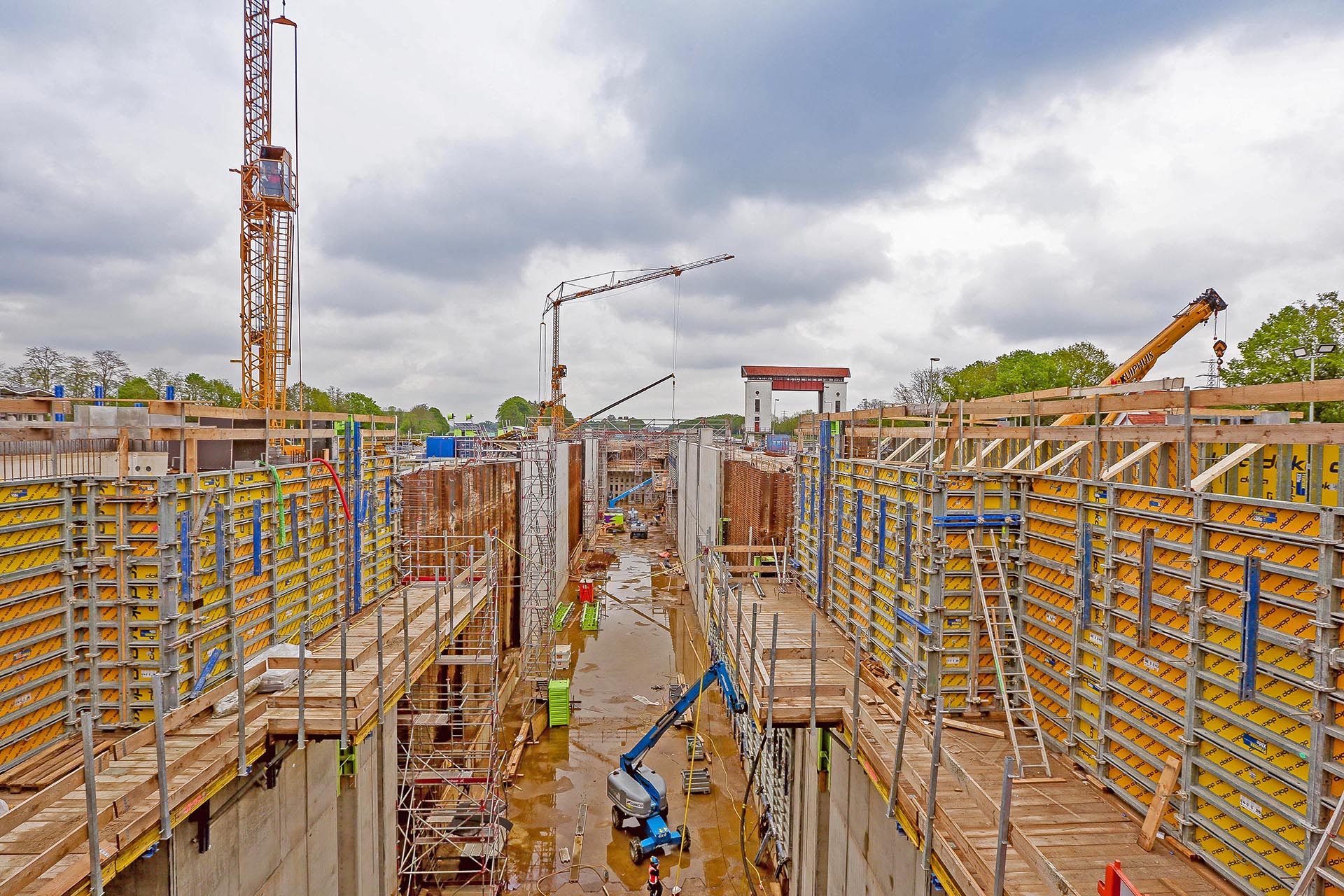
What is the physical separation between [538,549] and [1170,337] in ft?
67.2

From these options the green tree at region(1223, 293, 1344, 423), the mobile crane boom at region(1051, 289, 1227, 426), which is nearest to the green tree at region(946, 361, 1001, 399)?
the green tree at region(1223, 293, 1344, 423)

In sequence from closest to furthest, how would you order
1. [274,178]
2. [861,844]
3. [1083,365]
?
[861,844] < [274,178] < [1083,365]

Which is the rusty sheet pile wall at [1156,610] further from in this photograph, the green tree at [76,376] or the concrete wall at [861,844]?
the green tree at [76,376]

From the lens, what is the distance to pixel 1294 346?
A: 2602 centimetres

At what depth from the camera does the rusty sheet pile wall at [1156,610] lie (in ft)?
19.0

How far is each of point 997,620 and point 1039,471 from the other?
7.37 ft

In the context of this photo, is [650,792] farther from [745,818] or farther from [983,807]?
[983,807]

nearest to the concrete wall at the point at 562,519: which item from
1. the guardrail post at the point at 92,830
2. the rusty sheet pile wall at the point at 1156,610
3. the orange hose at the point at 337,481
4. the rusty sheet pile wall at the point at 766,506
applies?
the rusty sheet pile wall at the point at 766,506

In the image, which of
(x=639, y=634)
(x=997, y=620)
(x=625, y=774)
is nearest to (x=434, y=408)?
(x=639, y=634)

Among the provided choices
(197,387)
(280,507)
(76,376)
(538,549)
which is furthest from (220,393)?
(280,507)

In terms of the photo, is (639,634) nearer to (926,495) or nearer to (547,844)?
(547,844)

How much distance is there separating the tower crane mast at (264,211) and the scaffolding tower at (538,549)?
11324 mm

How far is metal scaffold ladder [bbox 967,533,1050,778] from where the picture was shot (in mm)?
9086

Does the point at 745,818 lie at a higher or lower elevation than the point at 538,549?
lower
